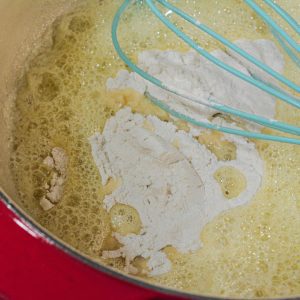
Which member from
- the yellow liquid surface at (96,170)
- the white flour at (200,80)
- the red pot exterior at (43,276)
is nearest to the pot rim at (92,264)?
the red pot exterior at (43,276)

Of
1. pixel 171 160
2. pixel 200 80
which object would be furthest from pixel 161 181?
pixel 200 80

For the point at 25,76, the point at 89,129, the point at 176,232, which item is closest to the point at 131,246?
the point at 176,232

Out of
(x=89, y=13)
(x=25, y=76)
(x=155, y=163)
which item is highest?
(x=89, y=13)

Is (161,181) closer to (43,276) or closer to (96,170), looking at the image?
(96,170)

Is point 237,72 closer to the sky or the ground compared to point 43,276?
closer to the sky

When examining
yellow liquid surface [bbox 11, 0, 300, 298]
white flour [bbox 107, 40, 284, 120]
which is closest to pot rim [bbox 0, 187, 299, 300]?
yellow liquid surface [bbox 11, 0, 300, 298]

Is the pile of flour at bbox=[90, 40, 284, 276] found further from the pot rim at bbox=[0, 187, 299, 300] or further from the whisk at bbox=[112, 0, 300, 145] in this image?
the pot rim at bbox=[0, 187, 299, 300]

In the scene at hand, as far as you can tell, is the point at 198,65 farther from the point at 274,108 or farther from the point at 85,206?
the point at 85,206
